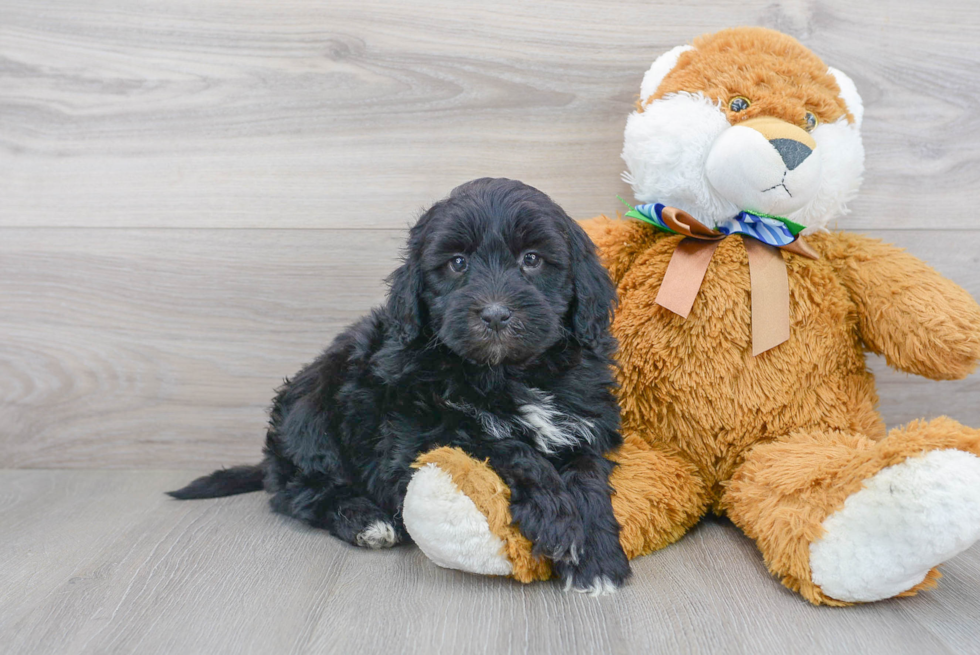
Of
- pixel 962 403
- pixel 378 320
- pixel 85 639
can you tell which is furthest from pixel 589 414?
pixel 962 403

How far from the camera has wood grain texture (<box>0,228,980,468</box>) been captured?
2.31 metres

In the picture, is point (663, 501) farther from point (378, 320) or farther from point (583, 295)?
point (378, 320)

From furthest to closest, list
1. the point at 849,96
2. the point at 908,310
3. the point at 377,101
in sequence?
the point at 377,101
the point at 849,96
the point at 908,310

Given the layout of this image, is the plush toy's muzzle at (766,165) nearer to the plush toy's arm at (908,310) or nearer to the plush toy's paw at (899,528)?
the plush toy's arm at (908,310)

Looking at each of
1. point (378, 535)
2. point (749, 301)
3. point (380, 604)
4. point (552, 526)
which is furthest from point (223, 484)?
point (749, 301)

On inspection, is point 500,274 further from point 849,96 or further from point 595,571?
point 849,96

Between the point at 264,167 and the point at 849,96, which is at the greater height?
the point at 849,96

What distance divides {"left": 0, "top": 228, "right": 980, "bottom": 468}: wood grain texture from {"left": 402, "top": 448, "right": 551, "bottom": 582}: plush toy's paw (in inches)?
38.0

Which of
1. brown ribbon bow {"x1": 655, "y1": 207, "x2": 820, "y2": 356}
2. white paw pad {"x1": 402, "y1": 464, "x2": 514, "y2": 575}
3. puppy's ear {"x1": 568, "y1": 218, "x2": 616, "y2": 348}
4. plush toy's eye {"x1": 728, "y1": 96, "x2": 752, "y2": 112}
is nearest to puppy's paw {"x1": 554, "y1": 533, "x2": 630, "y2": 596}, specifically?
white paw pad {"x1": 402, "y1": 464, "x2": 514, "y2": 575}

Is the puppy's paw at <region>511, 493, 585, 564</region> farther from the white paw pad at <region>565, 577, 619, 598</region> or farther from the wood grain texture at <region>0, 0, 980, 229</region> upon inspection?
the wood grain texture at <region>0, 0, 980, 229</region>

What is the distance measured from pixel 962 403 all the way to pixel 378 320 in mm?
1827

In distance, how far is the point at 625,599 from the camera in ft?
4.84

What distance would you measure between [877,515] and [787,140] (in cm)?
82

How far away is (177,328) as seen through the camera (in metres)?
2.36
